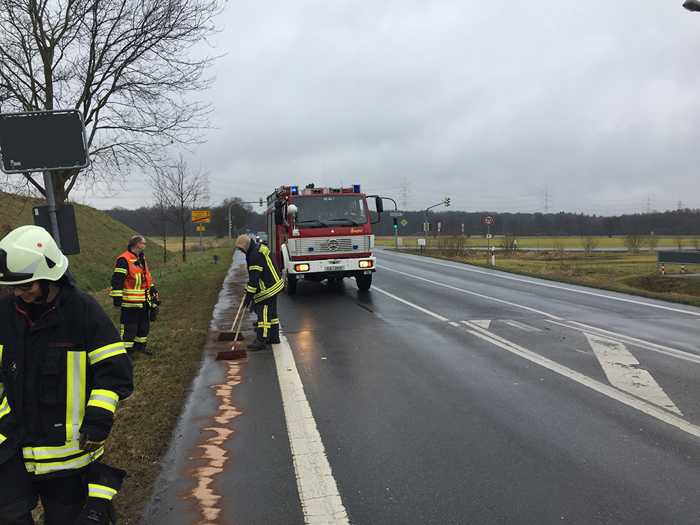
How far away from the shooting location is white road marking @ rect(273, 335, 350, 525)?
3.33m

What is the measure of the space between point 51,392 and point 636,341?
8273 millimetres

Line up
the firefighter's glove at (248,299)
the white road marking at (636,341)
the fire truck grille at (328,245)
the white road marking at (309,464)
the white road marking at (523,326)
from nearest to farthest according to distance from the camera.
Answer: the white road marking at (309,464) < the white road marking at (636,341) < the firefighter's glove at (248,299) < the white road marking at (523,326) < the fire truck grille at (328,245)

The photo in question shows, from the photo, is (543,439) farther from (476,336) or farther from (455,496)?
(476,336)

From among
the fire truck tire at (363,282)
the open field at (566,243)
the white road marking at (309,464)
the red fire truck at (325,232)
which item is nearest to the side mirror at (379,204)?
the red fire truck at (325,232)

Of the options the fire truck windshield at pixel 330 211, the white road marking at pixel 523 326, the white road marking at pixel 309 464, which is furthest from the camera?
the fire truck windshield at pixel 330 211

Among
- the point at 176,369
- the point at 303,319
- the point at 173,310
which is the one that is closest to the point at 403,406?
the point at 176,369

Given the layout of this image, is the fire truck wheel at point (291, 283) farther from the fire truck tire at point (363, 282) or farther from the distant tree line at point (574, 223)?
the distant tree line at point (574, 223)

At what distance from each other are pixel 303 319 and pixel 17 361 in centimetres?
864

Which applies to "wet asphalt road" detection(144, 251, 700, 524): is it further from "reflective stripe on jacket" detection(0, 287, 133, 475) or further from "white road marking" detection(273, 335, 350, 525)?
"reflective stripe on jacket" detection(0, 287, 133, 475)

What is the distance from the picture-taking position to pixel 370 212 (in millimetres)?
14852

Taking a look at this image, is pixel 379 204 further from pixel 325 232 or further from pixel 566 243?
pixel 566 243

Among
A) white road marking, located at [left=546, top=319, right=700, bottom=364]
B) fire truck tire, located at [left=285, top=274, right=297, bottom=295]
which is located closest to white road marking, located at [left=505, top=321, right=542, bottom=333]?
white road marking, located at [left=546, top=319, right=700, bottom=364]

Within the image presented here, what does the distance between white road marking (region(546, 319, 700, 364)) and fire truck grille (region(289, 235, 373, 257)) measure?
565cm

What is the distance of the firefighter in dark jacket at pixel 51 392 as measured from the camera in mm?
2408
